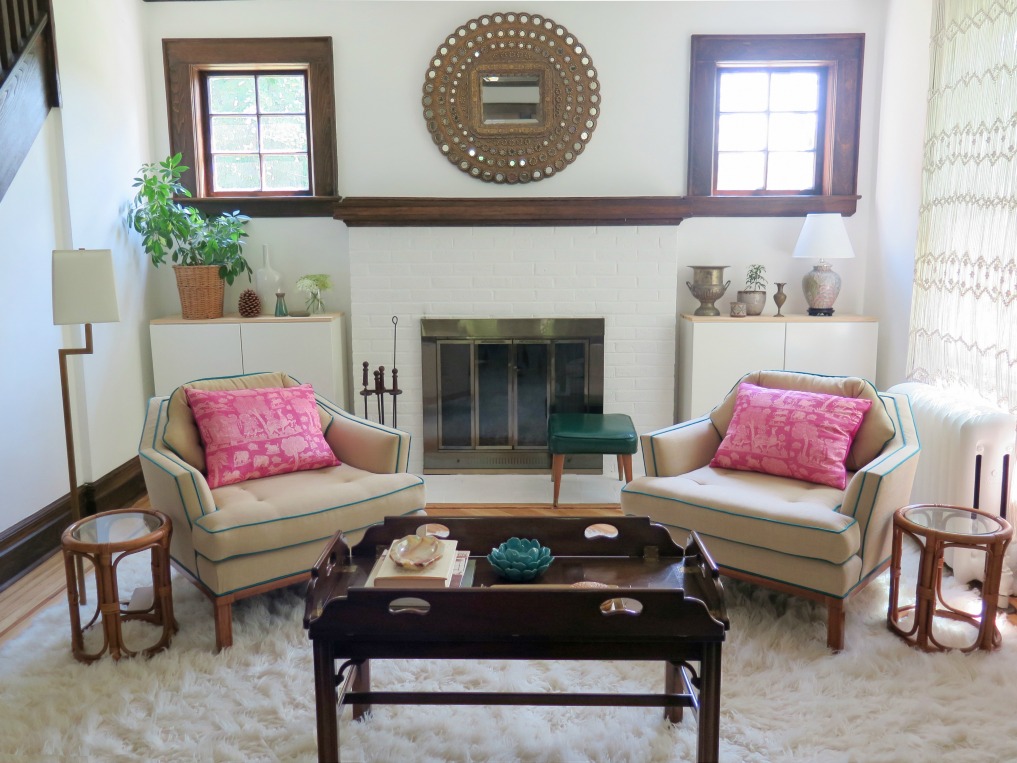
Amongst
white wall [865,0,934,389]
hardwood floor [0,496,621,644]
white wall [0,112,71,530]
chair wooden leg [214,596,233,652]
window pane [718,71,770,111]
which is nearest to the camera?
chair wooden leg [214,596,233,652]

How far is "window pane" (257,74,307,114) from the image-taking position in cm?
468

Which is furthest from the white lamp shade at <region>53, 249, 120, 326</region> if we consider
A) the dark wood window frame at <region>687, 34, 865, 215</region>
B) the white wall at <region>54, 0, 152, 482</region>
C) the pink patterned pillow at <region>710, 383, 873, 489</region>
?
the dark wood window frame at <region>687, 34, 865, 215</region>

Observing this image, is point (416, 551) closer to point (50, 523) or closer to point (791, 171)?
point (50, 523)

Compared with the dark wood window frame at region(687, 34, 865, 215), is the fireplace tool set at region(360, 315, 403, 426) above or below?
below

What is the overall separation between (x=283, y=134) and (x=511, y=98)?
4.28 ft

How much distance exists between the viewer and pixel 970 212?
3.43 meters

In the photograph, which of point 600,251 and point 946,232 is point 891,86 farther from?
point 600,251

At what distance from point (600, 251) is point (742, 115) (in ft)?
3.73

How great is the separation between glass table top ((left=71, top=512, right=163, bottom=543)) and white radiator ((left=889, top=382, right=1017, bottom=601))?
2.84 m

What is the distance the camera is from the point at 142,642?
2.71 meters

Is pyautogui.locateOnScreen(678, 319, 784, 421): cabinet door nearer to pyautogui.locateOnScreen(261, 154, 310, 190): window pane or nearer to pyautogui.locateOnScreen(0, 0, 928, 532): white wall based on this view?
pyautogui.locateOnScreen(0, 0, 928, 532): white wall

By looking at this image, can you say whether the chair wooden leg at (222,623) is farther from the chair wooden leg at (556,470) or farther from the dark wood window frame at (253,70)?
the dark wood window frame at (253,70)

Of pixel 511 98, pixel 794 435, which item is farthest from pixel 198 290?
pixel 794 435

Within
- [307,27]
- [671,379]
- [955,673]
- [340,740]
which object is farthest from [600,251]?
[340,740]
